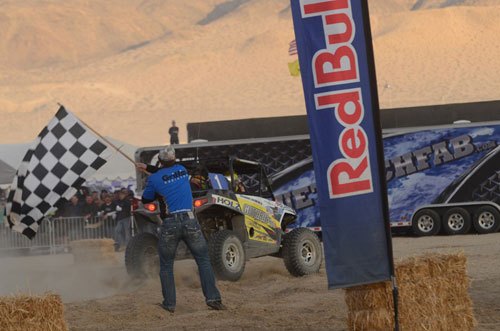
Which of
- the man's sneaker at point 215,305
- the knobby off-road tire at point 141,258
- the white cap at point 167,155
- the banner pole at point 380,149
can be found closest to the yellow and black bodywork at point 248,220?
the knobby off-road tire at point 141,258

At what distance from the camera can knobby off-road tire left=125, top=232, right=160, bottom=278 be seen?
14.2m

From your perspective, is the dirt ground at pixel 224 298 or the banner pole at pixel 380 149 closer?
the banner pole at pixel 380 149

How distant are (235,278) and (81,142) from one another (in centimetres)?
347

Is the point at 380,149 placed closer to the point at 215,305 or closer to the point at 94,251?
the point at 215,305

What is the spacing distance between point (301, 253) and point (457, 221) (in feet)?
31.7

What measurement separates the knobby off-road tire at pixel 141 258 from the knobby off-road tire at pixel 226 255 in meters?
0.89

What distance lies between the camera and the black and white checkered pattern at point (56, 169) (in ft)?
52.1

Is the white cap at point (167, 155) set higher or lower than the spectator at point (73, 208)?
lower

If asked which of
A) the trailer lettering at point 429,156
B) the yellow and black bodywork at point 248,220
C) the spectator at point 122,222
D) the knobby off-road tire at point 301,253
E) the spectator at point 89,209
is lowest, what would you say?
the knobby off-road tire at point 301,253

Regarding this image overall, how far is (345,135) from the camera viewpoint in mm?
7824

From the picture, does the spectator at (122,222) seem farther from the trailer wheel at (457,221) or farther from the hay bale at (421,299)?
the hay bale at (421,299)

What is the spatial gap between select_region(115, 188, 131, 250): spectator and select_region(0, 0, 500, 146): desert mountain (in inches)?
1493

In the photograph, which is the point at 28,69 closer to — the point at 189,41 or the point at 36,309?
the point at 189,41

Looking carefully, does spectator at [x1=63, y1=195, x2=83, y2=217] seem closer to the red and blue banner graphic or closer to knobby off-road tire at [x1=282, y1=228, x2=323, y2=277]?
knobby off-road tire at [x1=282, y1=228, x2=323, y2=277]
